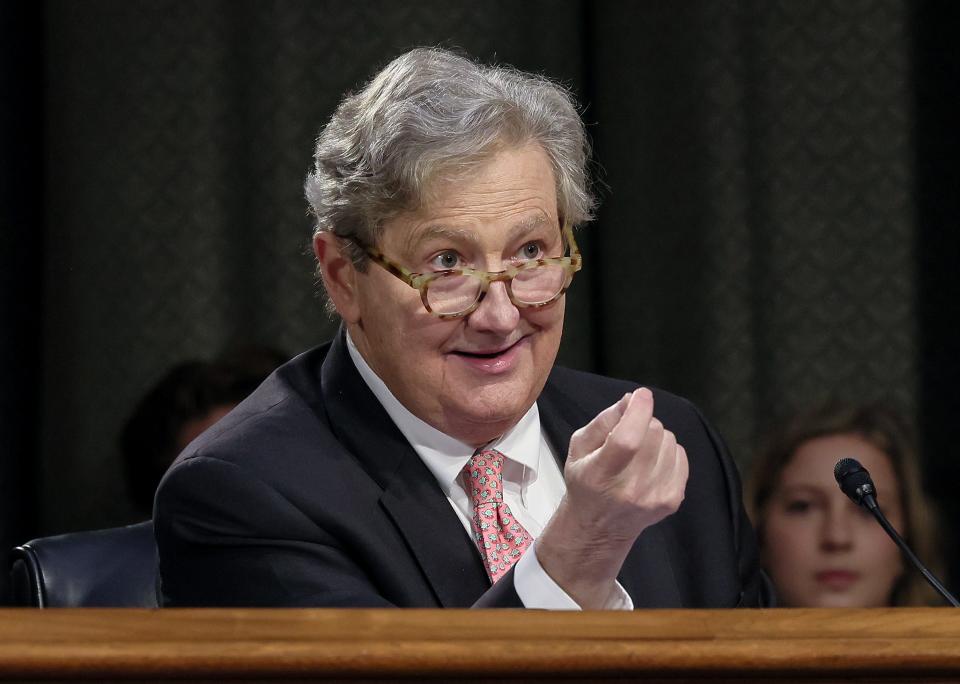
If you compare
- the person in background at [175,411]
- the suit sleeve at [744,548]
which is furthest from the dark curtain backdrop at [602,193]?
the suit sleeve at [744,548]

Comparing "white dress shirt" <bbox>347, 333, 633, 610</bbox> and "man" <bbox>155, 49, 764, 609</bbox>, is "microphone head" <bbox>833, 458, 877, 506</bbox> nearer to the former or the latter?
"man" <bbox>155, 49, 764, 609</bbox>

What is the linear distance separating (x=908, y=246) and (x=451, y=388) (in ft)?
4.62

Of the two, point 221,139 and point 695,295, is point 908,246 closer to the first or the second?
point 695,295

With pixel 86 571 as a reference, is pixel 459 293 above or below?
above

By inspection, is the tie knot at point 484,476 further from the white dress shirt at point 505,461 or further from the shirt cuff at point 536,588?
the shirt cuff at point 536,588

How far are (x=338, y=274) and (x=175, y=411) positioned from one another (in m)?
0.90

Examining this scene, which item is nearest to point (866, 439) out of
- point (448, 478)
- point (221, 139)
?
point (448, 478)

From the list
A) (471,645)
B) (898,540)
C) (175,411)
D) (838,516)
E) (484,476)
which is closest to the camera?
(471,645)

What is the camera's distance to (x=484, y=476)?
4.78 feet

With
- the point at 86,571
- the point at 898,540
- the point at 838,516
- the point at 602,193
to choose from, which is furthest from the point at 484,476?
the point at 602,193

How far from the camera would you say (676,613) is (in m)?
0.88

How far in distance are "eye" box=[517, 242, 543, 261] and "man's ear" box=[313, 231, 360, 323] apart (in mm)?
178

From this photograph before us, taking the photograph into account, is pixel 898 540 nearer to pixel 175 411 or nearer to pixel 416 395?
pixel 416 395

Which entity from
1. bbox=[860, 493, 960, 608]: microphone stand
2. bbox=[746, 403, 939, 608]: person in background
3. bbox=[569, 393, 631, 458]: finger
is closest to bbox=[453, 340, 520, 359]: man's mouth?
bbox=[569, 393, 631, 458]: finger
